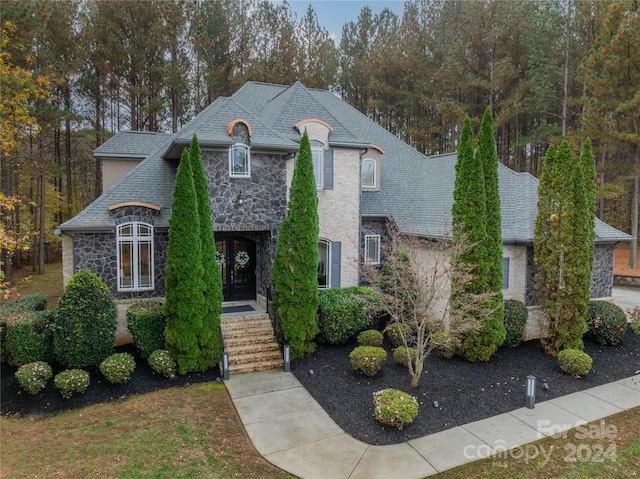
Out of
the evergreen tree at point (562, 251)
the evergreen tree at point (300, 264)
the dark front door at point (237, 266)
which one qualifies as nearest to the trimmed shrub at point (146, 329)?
the evergreen tree at point (300, 264)

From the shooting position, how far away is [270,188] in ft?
40.3

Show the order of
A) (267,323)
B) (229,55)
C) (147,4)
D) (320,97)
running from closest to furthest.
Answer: (267,323)
(320,97)
(147,4)
(229,55)

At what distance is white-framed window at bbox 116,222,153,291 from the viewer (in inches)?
458

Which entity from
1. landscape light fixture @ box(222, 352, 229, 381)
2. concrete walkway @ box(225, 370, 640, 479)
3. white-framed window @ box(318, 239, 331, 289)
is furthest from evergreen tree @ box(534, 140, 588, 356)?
landscape light fixture @ box(222, 352, 229, 381)

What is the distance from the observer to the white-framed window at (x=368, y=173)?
15.5 meters

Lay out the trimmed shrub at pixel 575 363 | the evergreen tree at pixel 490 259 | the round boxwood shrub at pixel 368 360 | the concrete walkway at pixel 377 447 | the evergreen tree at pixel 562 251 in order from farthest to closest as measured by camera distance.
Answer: the evergreen tree at pixel 562 251 < the evergreen tree at pixel 490 259 < the trimmed shrub at pixel 575 363 < the round boxwood shrub at pixel 368 360 < the concrete walkway at pixel 377 447

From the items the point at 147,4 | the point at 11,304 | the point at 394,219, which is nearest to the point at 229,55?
the point at 147,4

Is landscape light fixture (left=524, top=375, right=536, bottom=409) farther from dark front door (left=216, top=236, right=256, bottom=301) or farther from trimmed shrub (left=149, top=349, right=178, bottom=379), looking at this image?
dark front door (left=216, top=236, right=256, bottom=301)

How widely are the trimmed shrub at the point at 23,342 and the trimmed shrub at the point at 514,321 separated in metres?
12.9

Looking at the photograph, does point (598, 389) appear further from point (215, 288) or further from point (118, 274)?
point (118, 274)

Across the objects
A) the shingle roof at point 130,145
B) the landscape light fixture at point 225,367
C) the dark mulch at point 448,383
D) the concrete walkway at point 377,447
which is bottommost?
the concrete walkway at point 377,447

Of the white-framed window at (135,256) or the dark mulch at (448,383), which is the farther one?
the white-framed window at (135,256)

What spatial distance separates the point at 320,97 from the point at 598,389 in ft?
52.0

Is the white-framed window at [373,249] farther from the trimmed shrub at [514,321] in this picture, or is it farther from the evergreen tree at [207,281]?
the evergreen tree at [207,281]
